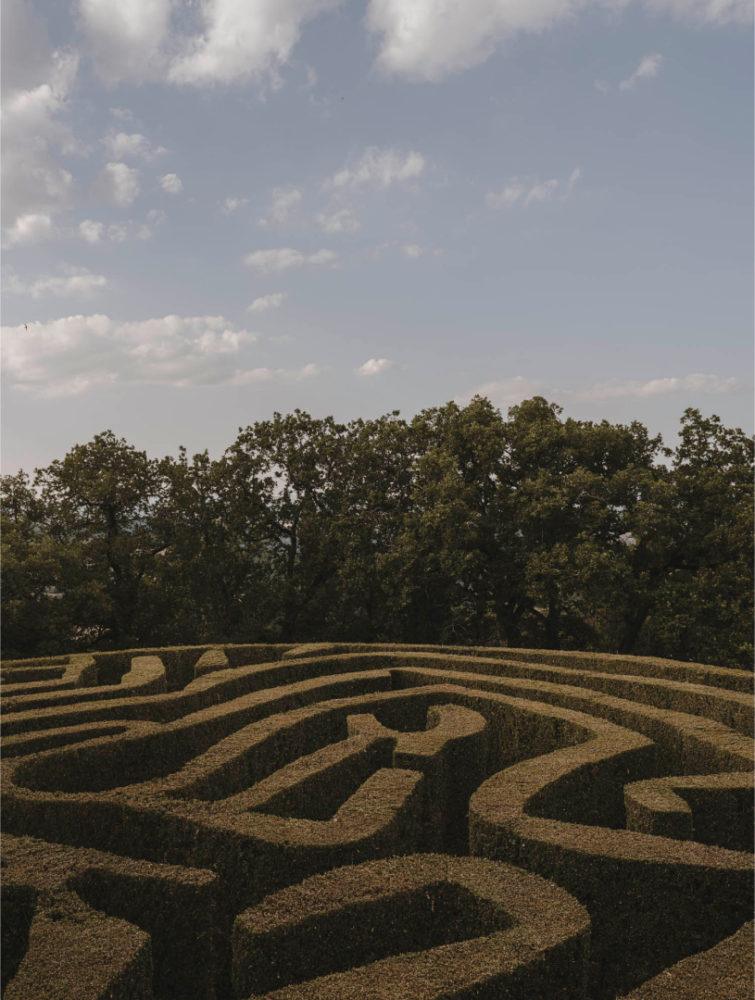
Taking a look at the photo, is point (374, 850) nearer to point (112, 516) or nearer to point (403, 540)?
point (403, 540)

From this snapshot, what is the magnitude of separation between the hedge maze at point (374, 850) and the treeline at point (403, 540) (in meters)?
12.3

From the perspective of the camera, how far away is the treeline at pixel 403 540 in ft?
90.2

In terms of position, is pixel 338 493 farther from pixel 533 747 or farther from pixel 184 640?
pixel 533 747

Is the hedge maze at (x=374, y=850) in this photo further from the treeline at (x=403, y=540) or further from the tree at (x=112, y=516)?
the tree at (x=112, y=516)

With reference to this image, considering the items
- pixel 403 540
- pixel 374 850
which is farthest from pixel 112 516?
pixel 374 850

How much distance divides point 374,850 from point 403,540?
70.5 feet

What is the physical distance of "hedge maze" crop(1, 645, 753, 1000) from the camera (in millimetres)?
6816

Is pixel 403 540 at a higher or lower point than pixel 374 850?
higher

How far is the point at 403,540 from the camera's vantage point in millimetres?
30484

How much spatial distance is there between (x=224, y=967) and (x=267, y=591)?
25.6 metres

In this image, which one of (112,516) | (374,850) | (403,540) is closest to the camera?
(374,850)

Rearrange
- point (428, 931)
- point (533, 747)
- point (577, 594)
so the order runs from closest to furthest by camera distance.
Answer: point (428, 931) → point (533, 747) → point (577, 594)

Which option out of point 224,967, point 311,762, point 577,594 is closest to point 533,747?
point 311,762

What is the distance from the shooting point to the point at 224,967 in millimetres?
8586
